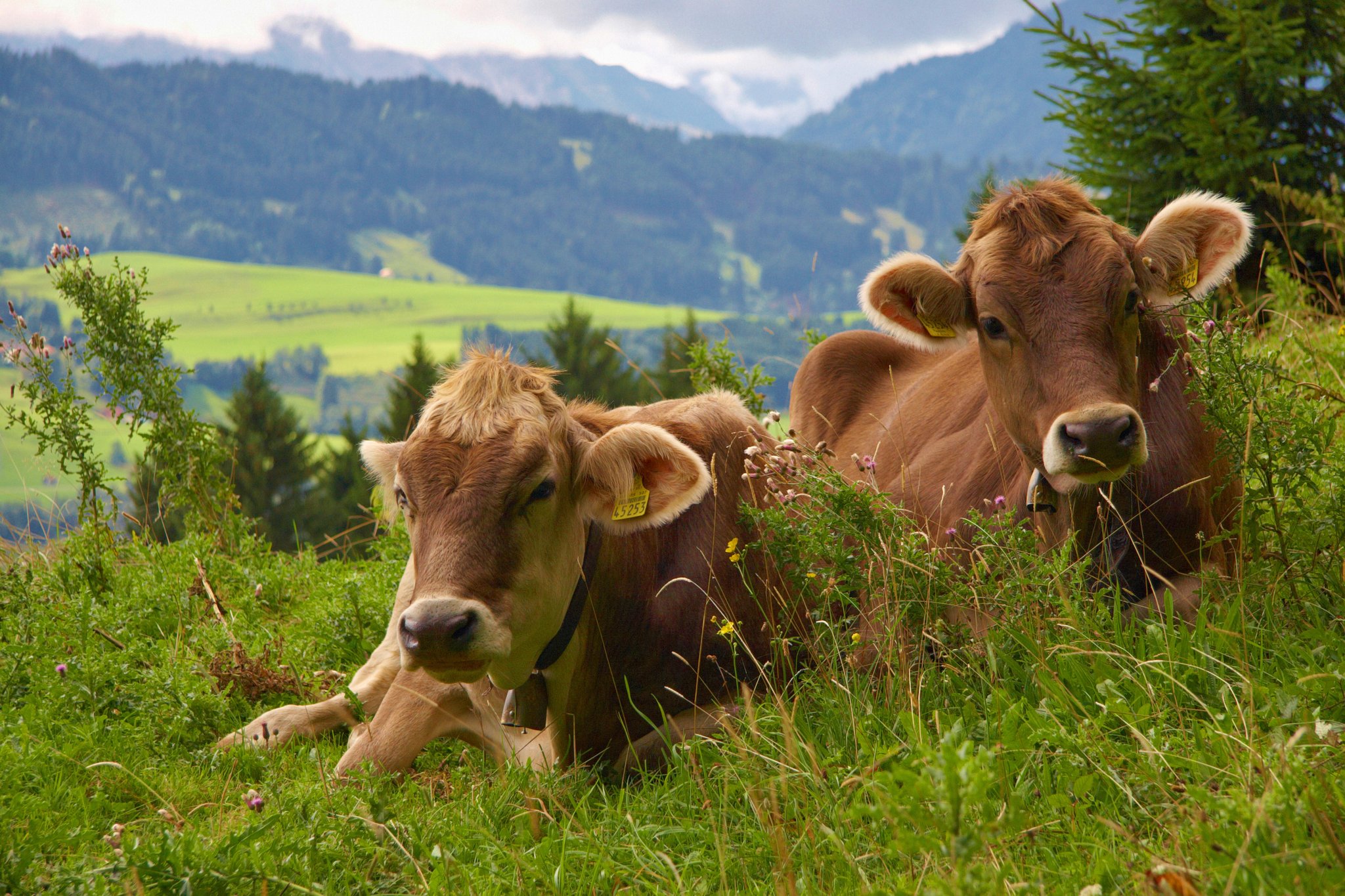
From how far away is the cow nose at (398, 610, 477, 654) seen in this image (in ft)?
10.8

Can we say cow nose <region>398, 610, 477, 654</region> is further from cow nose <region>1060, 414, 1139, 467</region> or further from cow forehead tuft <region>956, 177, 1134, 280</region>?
cow forehead tuft <region>956, 177, 1134, 280</region>

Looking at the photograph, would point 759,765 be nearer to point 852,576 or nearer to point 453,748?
point 852,576

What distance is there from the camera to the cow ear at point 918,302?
4.34 meters

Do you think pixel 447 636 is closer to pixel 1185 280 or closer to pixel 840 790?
pixel 840 790

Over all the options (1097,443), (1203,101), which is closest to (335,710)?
(1097,443)

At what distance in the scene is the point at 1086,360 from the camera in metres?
3.75

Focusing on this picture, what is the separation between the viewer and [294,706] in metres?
4.66

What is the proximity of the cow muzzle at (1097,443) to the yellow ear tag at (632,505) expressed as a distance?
4.86 feet

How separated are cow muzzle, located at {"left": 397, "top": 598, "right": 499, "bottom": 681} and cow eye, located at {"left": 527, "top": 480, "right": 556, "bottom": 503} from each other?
486 mm

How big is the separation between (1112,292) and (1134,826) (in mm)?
2124

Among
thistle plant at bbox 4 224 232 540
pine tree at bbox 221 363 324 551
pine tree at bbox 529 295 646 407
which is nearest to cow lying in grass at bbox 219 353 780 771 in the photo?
thistle plant at bbox 4 224 232 540

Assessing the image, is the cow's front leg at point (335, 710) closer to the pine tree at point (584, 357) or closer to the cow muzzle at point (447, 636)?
the cow muzzle at point (447, 636)

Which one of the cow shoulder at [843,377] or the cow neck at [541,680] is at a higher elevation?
the cow shoulder at [843,377]

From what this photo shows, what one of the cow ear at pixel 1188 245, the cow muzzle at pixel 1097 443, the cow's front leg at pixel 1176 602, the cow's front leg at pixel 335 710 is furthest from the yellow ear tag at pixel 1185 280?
the cow's front leg at pixel 335 710
